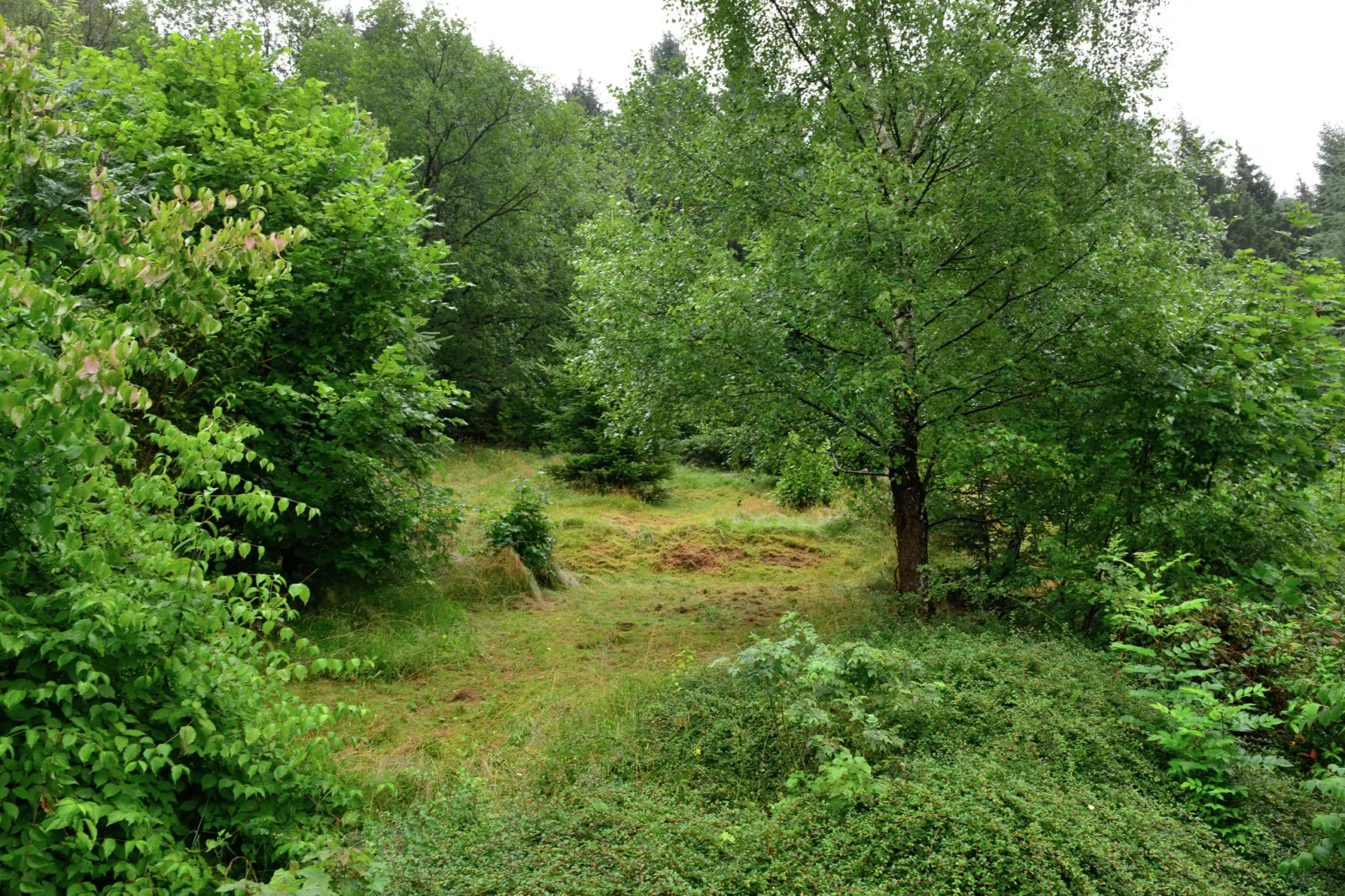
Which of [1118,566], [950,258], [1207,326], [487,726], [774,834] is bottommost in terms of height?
[487,726]

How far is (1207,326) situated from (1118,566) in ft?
8.08

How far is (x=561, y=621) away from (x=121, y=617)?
233 inches

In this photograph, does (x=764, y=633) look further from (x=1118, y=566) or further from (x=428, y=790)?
(x=428, y=790)

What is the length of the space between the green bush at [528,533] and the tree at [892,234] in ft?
7.56

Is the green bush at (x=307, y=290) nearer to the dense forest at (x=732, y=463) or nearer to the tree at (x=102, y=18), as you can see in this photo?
the dense forest at (x=732, y=463)

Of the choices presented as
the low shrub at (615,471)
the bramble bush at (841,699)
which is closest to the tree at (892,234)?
the bramble bush at (841,699)

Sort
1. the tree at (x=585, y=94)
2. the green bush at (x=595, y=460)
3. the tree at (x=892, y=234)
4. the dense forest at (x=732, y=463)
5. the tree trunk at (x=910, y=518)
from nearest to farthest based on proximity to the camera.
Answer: the dense forest at (x=732, y=463)
the tree at (x=892, y=234)
the tree trunk at (x=910, y=518)
the green bush at (x=595, y=460)
the tree at (x=585, y=94)

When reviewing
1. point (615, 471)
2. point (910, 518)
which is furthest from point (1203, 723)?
point (615, 471)

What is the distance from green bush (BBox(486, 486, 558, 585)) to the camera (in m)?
9.78

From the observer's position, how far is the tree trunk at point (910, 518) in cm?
805

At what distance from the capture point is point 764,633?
791 cm

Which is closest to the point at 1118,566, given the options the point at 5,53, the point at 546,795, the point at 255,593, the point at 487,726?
the point at 546,795

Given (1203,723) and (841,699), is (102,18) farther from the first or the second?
(1203,723)

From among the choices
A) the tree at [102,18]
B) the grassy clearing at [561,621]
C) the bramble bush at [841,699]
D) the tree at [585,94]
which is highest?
the tree at [585,94]
